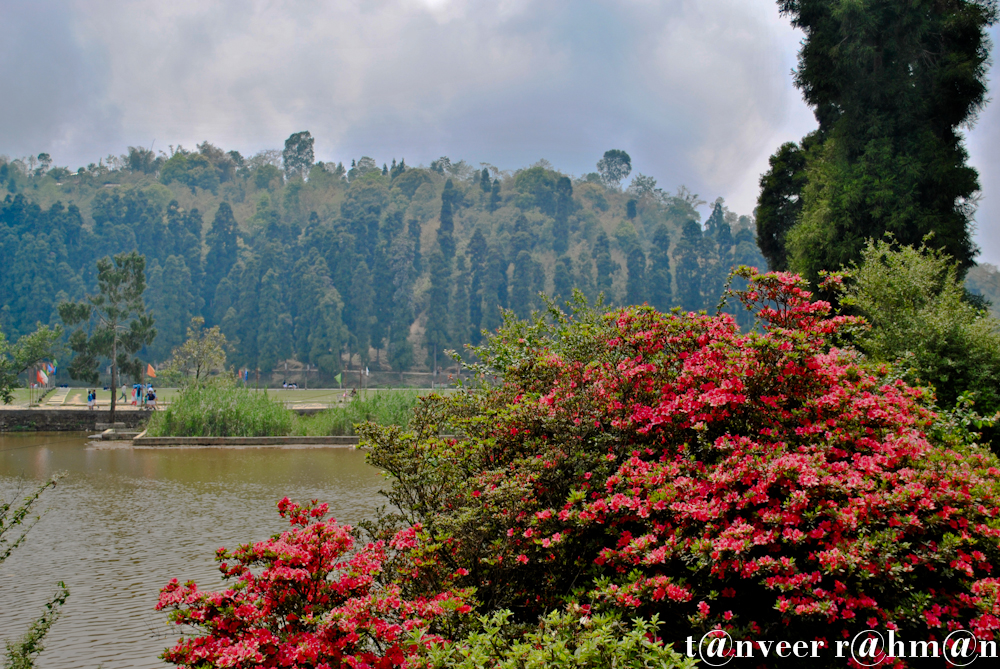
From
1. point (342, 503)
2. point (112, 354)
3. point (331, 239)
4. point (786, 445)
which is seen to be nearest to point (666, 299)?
point (331, 239)

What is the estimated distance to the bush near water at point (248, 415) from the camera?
18.4m

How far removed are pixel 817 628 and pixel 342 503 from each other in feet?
26.3

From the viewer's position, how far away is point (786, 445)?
145 inches

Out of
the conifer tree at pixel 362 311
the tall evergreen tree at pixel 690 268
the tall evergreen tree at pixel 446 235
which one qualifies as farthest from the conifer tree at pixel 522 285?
the tall evergreen tree at pixel 690 268

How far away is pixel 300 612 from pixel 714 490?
2207mm

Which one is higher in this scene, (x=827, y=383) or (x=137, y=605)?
(x=827, y=383)

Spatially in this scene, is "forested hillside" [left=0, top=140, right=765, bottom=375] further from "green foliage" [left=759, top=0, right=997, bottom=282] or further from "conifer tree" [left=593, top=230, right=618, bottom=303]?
"green foliage" [left=759, top=0, right=997, bottom=282]

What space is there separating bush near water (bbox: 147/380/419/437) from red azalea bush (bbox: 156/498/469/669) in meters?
14.6

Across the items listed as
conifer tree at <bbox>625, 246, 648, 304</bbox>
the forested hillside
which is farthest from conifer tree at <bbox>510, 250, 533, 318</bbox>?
conifer tree at <bbox>625, 246, 648, 304</bbox>

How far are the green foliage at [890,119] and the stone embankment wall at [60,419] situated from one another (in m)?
22.0

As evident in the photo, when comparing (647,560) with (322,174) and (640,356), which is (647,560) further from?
(322,174)

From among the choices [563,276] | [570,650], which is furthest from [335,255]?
[570,650]

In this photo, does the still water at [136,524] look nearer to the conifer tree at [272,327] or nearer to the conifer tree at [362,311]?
the conifer tree at [272,327]

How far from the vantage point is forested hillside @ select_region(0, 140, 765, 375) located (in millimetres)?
64750
